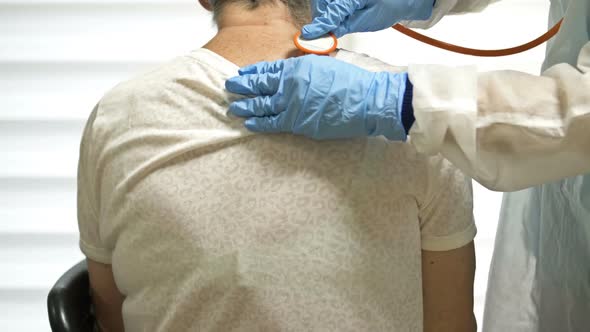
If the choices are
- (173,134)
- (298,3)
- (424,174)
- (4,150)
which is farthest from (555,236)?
(4,150)

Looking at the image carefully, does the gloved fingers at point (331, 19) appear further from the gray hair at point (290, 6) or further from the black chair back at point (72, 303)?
the black chair back at point (72, 303)

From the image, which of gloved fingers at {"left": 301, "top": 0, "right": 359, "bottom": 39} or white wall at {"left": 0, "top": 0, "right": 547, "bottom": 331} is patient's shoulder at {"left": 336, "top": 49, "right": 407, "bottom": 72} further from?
white wall at {"left": 0, "top": 0, "right": 547, "bottom": 331}

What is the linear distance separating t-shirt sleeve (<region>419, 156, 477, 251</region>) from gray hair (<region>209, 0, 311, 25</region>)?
14.2 inches

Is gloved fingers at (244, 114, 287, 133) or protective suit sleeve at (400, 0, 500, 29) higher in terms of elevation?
gloved fingers at (244, 114, 287, 133)

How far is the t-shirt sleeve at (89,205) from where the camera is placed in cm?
113

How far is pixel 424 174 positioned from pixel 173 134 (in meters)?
0.40

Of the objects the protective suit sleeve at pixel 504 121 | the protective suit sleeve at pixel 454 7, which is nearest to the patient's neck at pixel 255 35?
the protective suit sleeve at pixel 504 121

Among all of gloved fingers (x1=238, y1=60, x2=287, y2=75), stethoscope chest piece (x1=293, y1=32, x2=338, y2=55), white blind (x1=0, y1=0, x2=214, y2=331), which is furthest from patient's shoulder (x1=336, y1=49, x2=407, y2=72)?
white blind (x1=0, y1=0, x2=214, y2=331)

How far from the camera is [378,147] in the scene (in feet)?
3.33

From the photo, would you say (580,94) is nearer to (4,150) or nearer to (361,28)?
(361,28)

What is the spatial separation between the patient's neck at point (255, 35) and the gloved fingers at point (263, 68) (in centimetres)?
5

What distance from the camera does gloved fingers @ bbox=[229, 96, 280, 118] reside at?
980 mm

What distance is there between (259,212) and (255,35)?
321 millimetres

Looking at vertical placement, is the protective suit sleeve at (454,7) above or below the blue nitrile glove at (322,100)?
below
